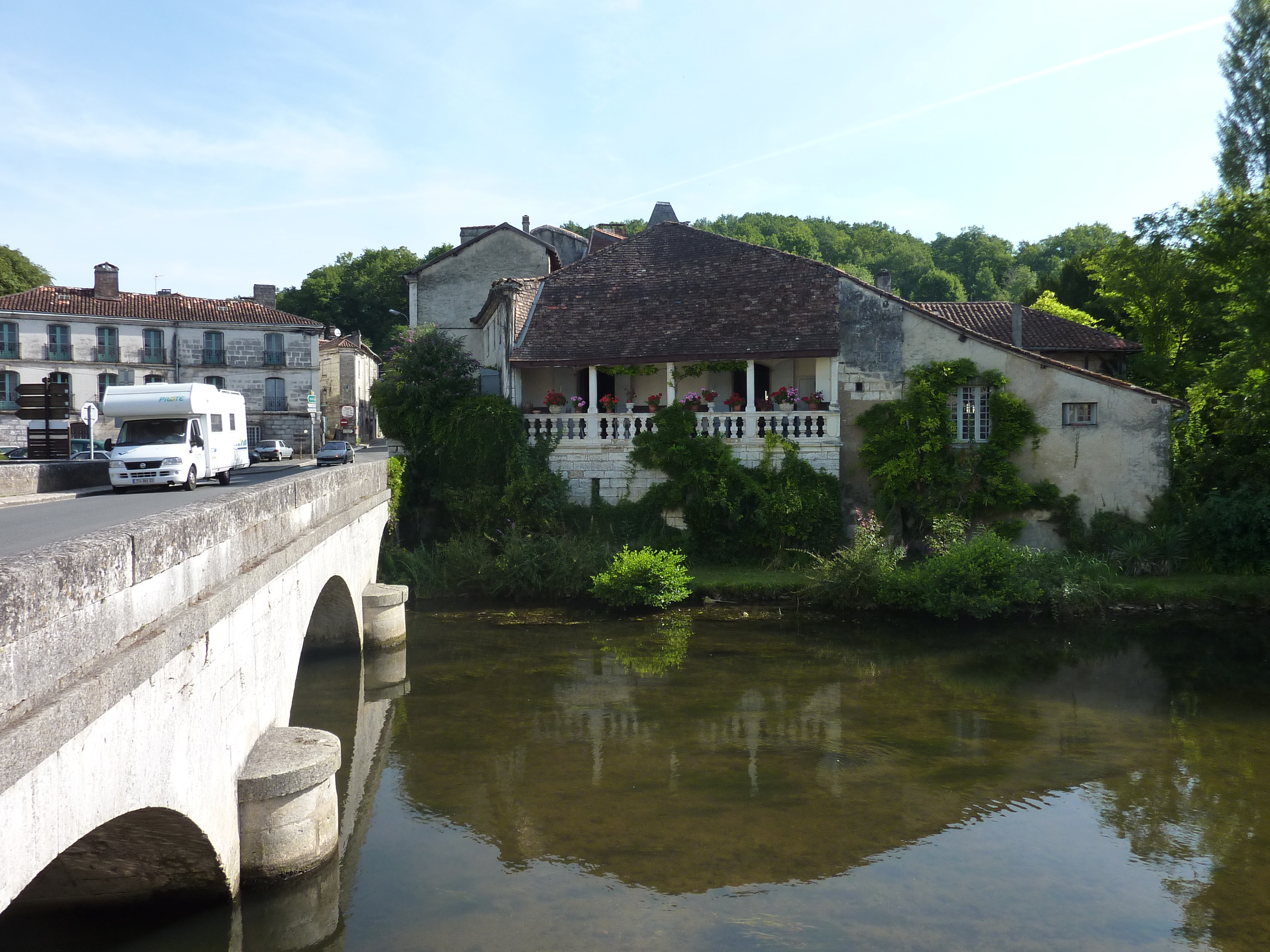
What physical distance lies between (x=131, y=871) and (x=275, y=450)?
3714cm

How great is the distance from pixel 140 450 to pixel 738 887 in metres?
13.6

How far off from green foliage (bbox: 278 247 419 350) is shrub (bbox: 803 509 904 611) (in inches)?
1970

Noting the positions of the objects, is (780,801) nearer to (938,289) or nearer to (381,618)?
(381,618)

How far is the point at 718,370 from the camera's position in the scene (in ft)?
66.4

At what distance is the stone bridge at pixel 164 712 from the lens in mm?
3520

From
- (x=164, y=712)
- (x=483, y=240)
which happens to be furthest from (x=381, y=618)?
(x=483, y=240)

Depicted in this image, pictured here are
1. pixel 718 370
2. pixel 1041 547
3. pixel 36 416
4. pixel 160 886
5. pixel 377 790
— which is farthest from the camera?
pixel 718 370

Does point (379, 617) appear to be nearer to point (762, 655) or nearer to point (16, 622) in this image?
point (762, 655)

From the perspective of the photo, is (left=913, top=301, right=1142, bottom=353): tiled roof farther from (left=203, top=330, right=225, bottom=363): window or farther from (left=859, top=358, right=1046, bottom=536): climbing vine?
(left=203, top=330, right=225, bottom=363): window

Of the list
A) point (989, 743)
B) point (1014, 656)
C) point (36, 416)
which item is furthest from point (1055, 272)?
point (36, 416)

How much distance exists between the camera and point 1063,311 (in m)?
31.8

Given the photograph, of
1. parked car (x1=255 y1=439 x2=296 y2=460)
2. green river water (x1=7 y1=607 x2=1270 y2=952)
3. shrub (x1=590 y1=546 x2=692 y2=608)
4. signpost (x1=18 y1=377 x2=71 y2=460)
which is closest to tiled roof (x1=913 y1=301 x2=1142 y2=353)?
green river water (x1=7 y1=607 x2=1270 y2=952)

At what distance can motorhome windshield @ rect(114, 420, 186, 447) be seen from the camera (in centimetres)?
1683

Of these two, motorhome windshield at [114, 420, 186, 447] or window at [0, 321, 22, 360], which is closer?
Answer: motorhome windshield at [114, 420, 186, 447]
